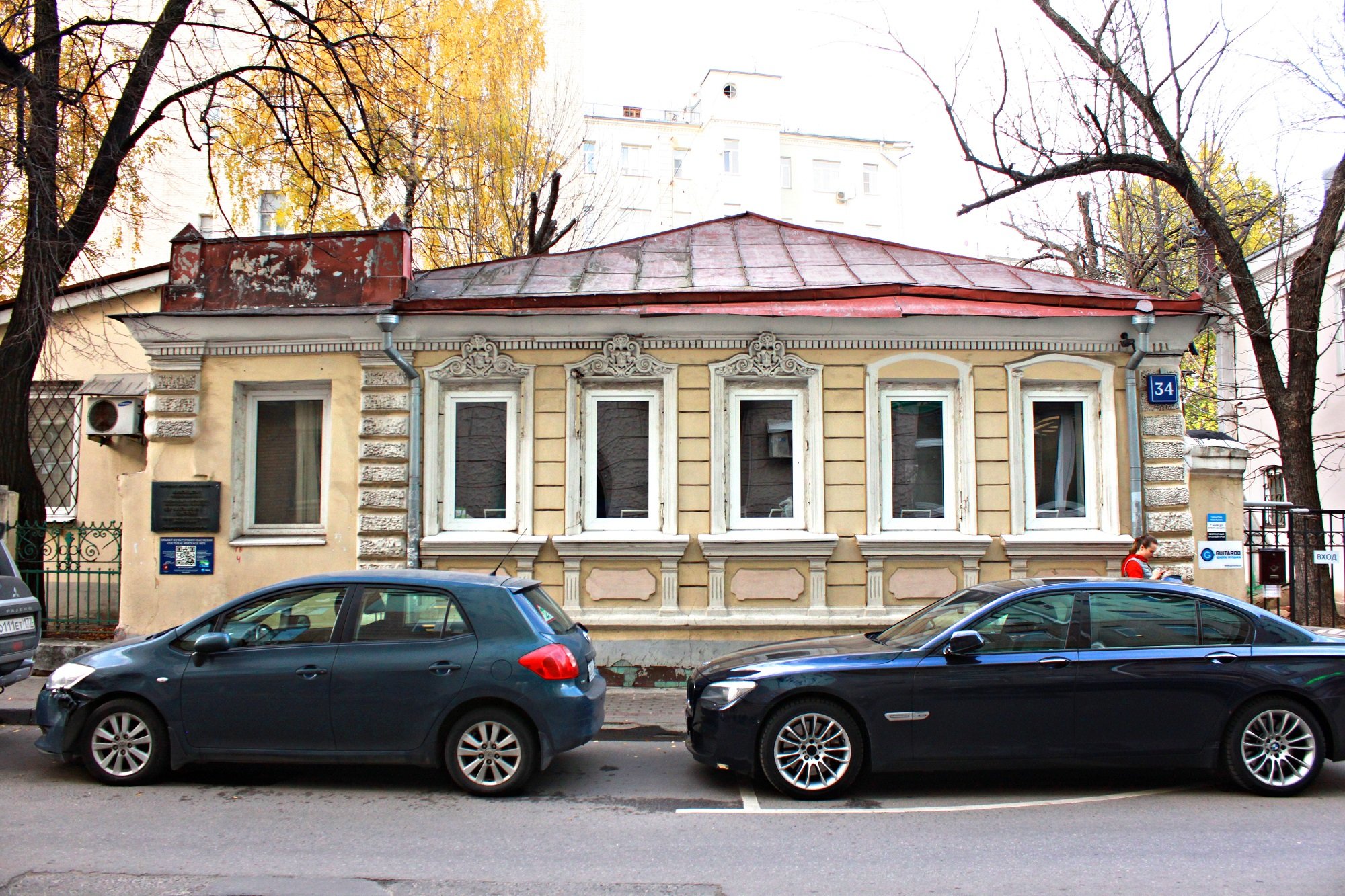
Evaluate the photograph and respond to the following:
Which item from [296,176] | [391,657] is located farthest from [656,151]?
[391,657]

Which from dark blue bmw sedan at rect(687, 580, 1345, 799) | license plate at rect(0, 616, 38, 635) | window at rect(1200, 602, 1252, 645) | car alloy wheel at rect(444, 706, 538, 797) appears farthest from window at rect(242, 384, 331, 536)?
window at rect(1200, 602, 1252, 645)

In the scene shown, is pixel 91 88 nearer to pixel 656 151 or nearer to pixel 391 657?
pixel 391 657

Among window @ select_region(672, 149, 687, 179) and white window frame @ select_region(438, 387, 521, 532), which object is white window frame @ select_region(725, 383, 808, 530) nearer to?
white window frame @ select_region(438, 387, 521, 532)

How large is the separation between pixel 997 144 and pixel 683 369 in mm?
5467

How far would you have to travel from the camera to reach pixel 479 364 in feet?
34.9

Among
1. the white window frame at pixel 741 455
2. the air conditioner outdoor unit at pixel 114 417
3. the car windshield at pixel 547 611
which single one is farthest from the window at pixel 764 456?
the air conditioner outdoor unit at pixel 114 417

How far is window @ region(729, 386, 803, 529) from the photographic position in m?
10.6

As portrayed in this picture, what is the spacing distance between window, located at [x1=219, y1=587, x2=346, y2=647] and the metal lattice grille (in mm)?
8647

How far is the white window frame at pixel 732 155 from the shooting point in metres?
43.0

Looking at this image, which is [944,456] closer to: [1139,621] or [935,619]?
[935,619]

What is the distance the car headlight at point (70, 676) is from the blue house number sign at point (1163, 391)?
9.98 meters

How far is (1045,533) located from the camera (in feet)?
34.5

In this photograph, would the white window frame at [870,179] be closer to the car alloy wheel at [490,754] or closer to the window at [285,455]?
the window at [285,455]

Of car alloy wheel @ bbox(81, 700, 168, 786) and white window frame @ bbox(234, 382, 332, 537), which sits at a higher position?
white window frame @ bbox(234, 382, 332, 537)
